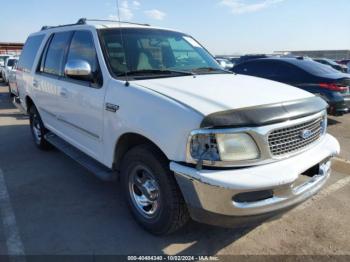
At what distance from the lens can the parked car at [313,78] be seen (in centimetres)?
801

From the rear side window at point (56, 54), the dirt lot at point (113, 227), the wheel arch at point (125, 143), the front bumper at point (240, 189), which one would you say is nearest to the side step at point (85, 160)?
the wheel arch at point (125, 143)

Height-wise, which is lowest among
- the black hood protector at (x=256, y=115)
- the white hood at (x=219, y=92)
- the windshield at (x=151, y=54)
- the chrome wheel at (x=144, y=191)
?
the chrome wheel at (x=144, y=191)

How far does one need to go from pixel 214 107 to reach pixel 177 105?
11.5 inches

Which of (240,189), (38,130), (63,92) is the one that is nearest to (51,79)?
(63,92)

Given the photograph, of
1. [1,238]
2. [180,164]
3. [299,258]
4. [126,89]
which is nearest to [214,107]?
[180,164]

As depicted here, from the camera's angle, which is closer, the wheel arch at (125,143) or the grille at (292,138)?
the grille at (292,138)

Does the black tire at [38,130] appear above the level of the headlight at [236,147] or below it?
below

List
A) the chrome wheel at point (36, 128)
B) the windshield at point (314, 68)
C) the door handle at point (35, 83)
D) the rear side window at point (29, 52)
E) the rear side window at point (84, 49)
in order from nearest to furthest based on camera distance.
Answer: the rear side window at point (84, 49)
the door handle at point (35, 83)
the rear side window at point (29, 52)
the chrome wheel at point (36, 128)
the windshield at point (314, 68)

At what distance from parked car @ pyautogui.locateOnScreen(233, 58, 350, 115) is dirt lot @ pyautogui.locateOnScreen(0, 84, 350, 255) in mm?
3745

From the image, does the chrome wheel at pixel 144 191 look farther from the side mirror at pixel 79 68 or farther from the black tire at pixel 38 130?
the black tire at pixel 38 130

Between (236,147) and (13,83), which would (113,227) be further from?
(13,83)

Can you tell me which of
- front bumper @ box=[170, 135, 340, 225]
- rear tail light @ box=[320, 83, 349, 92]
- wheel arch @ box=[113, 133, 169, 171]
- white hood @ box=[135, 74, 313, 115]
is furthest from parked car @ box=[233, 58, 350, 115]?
wheel arch @ box=[113, 133, 169, 171]

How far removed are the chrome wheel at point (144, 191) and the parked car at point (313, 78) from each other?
6266 mm

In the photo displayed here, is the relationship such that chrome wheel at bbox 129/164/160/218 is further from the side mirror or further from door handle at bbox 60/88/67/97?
door handle at bbox 60/88/67/97
